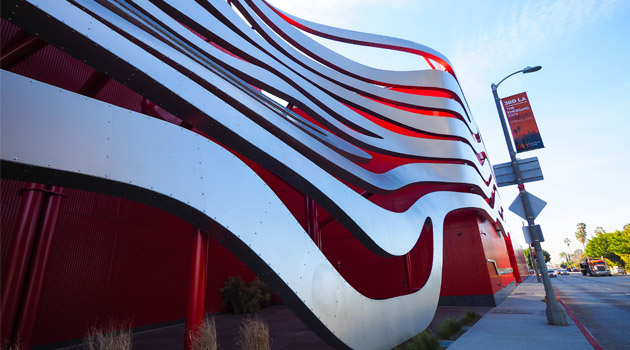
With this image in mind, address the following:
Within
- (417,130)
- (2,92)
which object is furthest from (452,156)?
(2,92)

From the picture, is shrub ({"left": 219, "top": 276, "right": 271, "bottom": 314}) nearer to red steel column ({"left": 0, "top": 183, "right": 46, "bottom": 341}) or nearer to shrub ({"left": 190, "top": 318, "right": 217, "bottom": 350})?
red steel column ({"left": 0, "top": 183, "right": 46, "bottom": 341})

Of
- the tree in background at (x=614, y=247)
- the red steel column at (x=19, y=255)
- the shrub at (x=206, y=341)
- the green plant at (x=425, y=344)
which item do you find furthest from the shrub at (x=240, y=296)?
the tree in background at (x=614, y=247)

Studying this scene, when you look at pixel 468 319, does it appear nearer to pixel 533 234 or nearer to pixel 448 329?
pixel 448 329

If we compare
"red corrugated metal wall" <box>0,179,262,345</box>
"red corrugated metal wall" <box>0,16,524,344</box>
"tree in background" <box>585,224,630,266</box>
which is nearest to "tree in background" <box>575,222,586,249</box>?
"tree in background" <box>585,224,630,266</box>

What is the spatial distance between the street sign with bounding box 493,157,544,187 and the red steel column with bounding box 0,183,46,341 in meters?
14.7

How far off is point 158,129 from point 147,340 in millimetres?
8899

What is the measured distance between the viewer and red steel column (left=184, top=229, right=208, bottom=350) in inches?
231

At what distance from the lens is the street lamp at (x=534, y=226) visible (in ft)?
29.5

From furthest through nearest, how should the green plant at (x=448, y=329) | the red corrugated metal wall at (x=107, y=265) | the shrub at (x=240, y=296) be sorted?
the shrub at (x=240, y=296) → the red corrugated metal wall at (x=107, y=265) → the green plant at (x=448, y=329)

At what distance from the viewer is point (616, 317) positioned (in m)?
10.0

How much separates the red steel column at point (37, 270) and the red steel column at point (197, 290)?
158 inches

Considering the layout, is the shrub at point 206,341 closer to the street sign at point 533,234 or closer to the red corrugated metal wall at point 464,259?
the street sign at point 533,234

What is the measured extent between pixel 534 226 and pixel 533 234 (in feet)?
1.01

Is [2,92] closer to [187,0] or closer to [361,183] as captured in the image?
[187,0]
